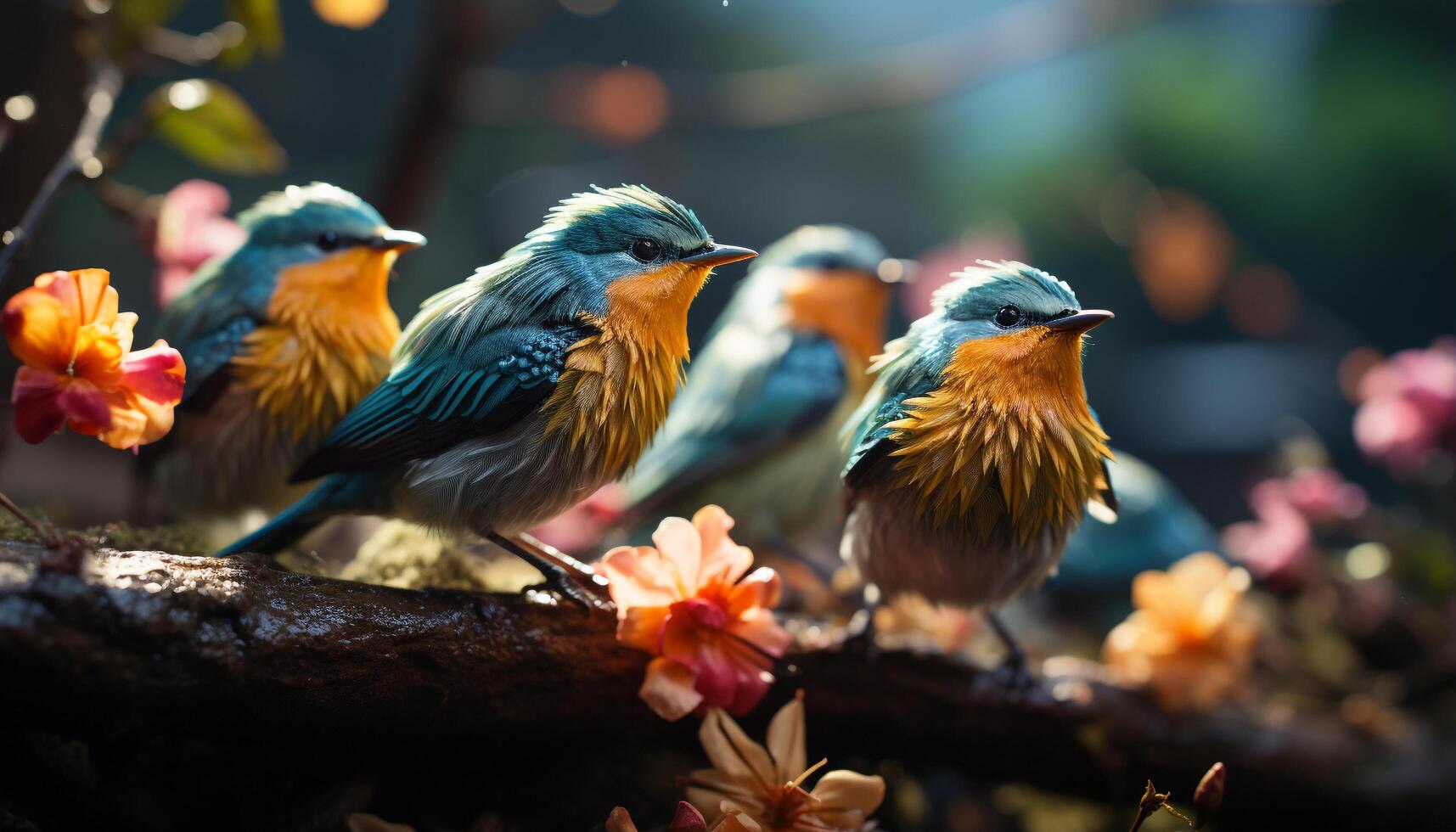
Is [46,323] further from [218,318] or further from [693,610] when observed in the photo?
[693,610]

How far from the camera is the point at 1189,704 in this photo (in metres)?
1.63

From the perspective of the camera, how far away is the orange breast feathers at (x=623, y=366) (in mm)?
1123

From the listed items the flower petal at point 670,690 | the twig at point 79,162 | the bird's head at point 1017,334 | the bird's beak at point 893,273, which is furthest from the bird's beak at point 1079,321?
the twig at point 79,162

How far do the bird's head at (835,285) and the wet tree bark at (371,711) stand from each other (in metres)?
0.74

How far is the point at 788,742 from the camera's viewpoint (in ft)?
3.76

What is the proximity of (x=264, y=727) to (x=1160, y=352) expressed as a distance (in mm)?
3338

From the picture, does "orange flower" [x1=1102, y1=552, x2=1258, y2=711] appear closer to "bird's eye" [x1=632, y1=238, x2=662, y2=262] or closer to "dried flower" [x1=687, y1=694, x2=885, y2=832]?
"dried flower" [x1=687, y1=694, x2=885, y2=832]

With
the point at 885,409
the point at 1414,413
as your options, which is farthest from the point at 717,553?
the point at 1414,413

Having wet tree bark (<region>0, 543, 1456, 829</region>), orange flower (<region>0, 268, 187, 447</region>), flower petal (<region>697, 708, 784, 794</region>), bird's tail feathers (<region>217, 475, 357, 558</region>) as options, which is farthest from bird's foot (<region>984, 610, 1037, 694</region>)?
orange flower (<region>0, 268, 187, 447</region>)

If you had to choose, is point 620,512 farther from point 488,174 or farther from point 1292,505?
point 488,174

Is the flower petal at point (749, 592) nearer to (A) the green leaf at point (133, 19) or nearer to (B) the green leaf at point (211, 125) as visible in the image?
(B) the green leaf at point (211, 125)

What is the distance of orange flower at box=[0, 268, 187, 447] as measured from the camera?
36.7 inches

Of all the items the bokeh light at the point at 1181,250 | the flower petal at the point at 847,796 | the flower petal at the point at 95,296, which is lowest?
the flower petal at the point at 847,796

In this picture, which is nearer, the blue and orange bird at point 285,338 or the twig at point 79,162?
the twig at point 79,162
